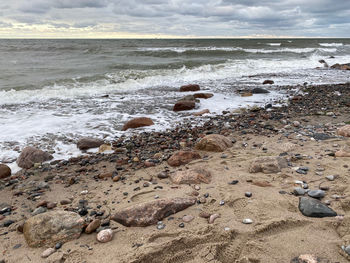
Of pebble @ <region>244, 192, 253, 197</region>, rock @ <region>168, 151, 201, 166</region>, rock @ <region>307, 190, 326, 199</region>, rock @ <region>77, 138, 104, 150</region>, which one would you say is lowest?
rock @ <region>77, 138, 104, 150</region>

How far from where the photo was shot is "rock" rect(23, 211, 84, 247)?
2.37 metres

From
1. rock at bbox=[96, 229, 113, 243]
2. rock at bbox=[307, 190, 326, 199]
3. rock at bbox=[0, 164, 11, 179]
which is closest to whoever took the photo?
rock at bbox=[96, 229, 113, 243]

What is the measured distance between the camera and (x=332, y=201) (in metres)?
2.60

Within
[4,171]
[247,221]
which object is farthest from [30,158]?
[247,221]

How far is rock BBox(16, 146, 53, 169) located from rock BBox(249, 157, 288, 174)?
336 cm

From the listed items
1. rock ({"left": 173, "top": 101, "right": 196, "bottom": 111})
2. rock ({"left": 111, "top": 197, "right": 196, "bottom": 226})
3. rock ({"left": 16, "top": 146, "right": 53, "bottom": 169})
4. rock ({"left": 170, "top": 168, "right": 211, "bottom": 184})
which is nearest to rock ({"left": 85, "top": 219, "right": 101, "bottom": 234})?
rock ({"left": 111, "top": 197, "right": 196, "bottom": 226})

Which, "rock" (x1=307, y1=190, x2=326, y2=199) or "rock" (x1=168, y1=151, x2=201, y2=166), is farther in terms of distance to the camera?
"rock" (x1=168, y1=151, x2=201, y2=166)

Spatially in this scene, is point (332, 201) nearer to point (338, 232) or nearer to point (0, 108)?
point (338, 232)

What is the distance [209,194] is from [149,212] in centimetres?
75

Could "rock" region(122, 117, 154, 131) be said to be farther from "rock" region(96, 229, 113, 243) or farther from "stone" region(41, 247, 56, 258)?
"stone" region(41, 247, 56, 258)

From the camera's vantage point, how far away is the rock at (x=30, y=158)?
428 centimetres

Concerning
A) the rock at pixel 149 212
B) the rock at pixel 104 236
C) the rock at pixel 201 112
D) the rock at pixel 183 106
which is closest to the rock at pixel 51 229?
the rock at pixel 104 236

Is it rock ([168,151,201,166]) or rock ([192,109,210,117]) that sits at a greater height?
rock ([168,151,201,166])

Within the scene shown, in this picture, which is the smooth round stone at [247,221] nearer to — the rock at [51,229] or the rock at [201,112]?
the rock at [51,229]
